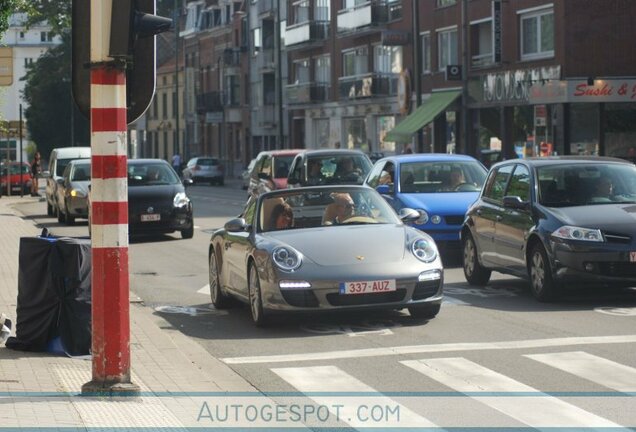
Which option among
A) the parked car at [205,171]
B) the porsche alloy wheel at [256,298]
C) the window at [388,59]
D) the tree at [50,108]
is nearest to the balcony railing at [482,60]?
the window at [388,59]

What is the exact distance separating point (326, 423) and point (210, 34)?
9336 cm

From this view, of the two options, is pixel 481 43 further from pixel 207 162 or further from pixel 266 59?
pixel 266 59

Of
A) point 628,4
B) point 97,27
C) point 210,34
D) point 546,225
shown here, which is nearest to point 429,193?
point 546,225

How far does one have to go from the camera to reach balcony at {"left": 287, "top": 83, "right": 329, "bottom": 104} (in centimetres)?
7206

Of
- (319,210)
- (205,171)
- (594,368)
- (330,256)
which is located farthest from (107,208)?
(205,171)

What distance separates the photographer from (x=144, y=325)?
12.8 metres

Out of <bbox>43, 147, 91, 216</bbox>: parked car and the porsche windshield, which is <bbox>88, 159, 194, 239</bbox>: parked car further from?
the porsche windshield

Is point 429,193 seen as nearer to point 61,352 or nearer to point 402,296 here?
point 402,296

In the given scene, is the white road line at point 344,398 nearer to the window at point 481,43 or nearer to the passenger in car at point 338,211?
the passenger in car at point 338,211

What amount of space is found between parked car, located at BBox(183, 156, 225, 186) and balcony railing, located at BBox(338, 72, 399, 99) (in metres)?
11.8

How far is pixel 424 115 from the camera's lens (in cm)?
5422

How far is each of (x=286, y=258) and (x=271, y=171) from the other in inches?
752

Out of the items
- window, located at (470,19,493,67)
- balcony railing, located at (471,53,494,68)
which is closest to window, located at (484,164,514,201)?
balcony railing, located at (471,53,494,68)

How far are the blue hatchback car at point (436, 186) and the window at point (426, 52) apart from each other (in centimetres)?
3493
